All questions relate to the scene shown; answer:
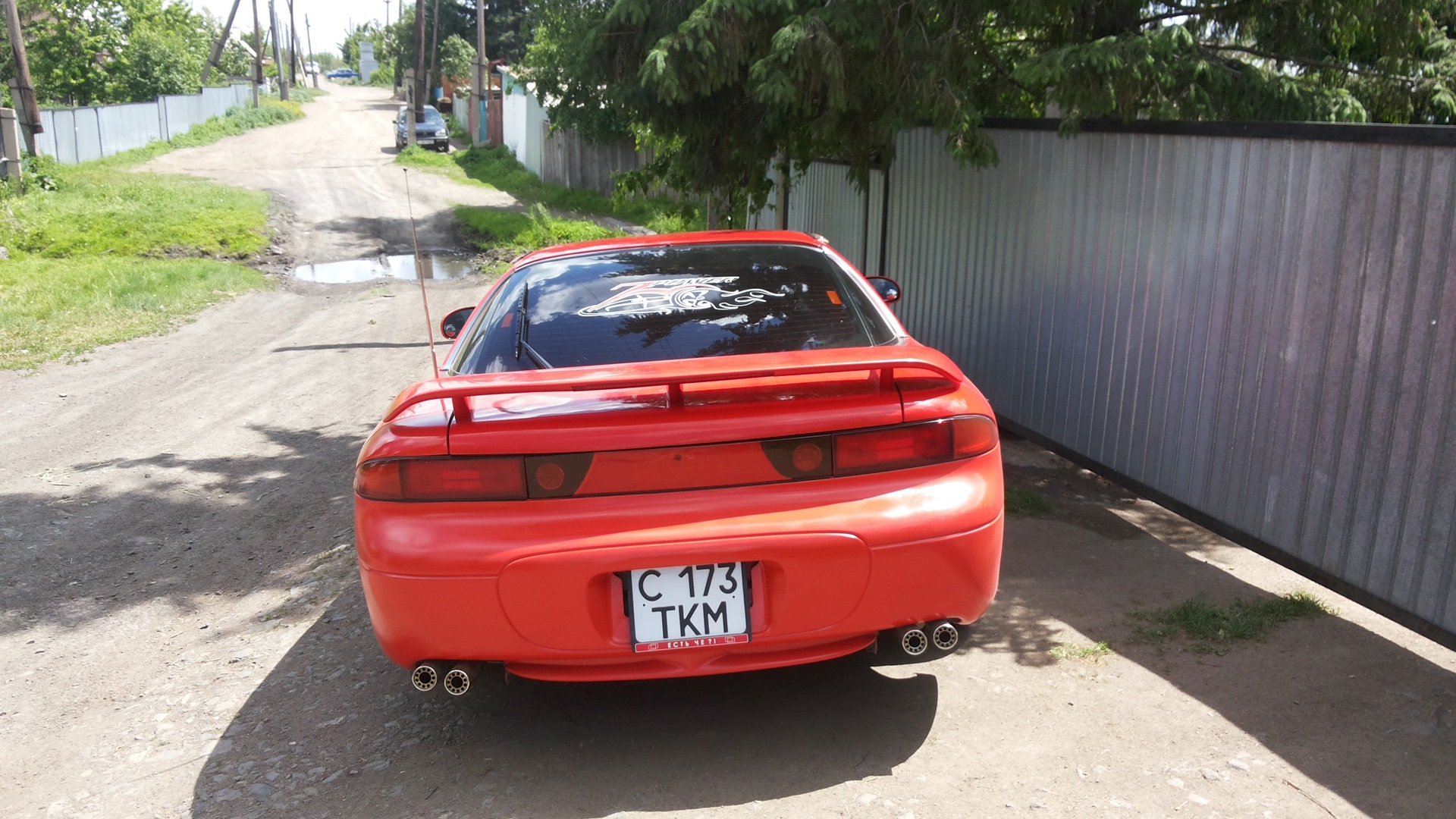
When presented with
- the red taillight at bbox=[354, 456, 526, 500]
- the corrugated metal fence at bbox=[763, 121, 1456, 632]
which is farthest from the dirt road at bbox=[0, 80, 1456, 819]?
the red taillight at bbox=[354, 456, 526, 500]

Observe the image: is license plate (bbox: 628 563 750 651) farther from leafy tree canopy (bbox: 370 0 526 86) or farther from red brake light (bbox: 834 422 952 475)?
leafy tree canopy (bbox: 370 0 526 86)

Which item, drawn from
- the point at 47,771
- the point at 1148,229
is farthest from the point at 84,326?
the point at 1148,229

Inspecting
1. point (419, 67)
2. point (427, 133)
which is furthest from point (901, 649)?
point (419, 67)

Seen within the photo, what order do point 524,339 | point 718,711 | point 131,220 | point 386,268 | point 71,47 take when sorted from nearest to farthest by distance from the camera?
point 718,711 < point 524,339 < point 386,268 < point 131,220 < point 71,47

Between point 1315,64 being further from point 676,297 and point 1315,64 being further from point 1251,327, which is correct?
point 676,297

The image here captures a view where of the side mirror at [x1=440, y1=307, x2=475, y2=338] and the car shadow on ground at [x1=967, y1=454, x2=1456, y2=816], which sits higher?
the side mirror at [x1=440, y1=307, x2=475, y2=338]

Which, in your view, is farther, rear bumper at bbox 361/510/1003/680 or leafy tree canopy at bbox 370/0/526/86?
leafy tree canopy at bbox 370/0/526/86

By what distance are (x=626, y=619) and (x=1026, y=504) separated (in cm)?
307

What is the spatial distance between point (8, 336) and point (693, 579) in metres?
11.1

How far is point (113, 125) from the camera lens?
35469 mm

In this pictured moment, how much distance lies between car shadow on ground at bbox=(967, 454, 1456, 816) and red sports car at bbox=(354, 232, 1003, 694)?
3.17ft

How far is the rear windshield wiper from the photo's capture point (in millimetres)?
3615

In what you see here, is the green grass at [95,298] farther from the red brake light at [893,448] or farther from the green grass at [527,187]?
the red brake light at [893,448]

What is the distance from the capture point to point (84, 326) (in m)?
12.3
